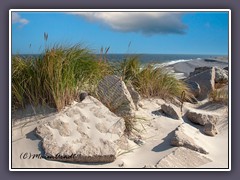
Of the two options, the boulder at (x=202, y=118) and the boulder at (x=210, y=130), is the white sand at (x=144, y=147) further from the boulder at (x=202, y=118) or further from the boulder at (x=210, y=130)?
the boulder at (x=202, y=118)

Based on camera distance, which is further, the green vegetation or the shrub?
the shrub

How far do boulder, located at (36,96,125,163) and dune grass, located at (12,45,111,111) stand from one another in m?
0.29

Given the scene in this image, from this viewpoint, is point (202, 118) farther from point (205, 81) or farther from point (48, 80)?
point (48, 80)

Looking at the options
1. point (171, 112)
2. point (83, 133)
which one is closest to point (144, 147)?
point (83, 133)

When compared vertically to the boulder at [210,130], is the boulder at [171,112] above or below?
above

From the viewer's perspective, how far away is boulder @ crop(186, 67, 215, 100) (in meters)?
8.09

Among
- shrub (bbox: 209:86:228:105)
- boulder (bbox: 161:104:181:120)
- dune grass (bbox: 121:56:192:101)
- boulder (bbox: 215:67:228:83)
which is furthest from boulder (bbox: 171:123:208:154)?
boulder (bbox: 215:67:228:83)

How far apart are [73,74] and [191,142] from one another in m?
1.91

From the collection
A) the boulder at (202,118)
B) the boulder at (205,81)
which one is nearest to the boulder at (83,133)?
the boulder at (202,118)

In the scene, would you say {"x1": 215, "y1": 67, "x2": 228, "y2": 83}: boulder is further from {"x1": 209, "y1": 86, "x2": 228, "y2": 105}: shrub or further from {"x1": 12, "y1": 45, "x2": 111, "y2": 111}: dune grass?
{"x1": 12, "y1": 45, "x2": 111, "y2": 111}: dune grass

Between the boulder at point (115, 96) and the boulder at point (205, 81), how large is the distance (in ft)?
10.7

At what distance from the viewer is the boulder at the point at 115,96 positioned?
5.18 m

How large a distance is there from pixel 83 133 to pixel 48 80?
0.99m
